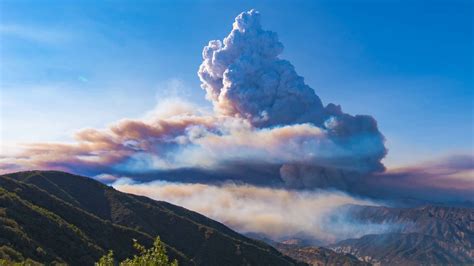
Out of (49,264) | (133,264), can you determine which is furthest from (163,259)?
(49,264)

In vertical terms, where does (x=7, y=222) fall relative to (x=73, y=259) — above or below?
above

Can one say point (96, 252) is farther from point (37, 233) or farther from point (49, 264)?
point (49, 264)

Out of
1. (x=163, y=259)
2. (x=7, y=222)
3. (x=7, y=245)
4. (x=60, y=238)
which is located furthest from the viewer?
(x=60, y=238)

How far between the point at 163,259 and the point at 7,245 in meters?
131

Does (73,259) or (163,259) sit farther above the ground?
(163,259)

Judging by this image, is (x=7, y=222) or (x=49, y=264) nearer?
(x=49, y=264)

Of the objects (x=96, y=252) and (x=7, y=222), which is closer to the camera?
(x=7, y=222)

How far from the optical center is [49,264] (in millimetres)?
154125

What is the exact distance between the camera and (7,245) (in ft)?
492

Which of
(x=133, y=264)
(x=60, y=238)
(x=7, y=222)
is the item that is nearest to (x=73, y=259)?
(x=60, y=238)

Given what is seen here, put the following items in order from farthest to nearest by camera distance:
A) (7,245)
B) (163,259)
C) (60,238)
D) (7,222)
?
(60,238), (7,222), (7,245), (163,259)

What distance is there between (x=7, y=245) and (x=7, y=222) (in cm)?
2772

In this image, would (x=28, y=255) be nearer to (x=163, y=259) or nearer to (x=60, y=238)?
(x=60, y=238)

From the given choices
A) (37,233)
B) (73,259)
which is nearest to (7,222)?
(37,233)
